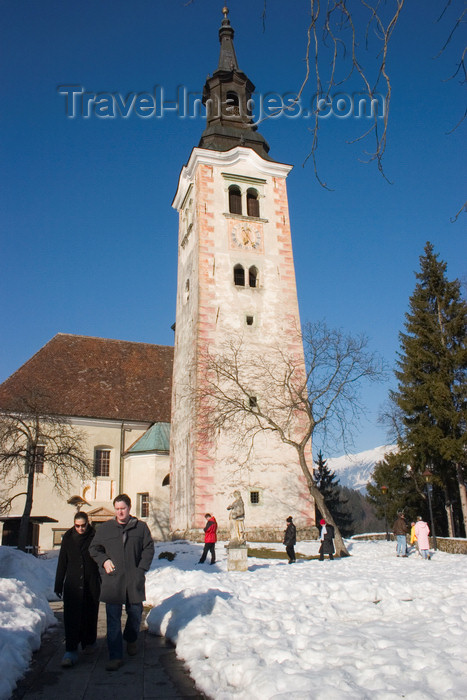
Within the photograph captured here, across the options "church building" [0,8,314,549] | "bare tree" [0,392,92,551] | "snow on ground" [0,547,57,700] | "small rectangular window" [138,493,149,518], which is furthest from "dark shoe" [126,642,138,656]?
"small rectangular window" [138,493,149,518]

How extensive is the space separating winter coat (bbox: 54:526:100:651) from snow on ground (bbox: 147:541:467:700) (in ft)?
3.54

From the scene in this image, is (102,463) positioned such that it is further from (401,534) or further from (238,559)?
(238,559)

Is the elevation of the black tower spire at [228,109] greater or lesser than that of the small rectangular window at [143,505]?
greater

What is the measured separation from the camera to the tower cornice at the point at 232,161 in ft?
96.7

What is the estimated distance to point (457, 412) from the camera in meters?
27.0

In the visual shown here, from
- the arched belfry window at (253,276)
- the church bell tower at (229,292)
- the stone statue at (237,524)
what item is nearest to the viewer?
the stone statue at (237,524)

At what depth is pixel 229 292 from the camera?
87.7ft

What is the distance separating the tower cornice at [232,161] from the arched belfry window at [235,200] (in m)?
1.31

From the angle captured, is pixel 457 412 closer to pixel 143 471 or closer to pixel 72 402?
pixel 143 471

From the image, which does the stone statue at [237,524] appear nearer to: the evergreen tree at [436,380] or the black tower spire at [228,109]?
the evergreen tree at [436,380]

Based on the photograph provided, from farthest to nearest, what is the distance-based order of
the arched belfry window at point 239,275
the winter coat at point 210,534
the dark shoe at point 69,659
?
the arched belfry window at point 239,275 < the winter coat at point 210,534 < the dark shoe at point 69,659

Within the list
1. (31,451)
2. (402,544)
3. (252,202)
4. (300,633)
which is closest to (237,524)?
→ (402,544)

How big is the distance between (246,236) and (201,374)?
7.93 metres

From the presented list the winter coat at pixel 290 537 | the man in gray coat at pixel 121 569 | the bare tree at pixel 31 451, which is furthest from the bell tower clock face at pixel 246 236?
the man in gray coat at pixel 121 569
